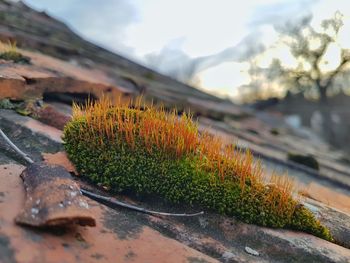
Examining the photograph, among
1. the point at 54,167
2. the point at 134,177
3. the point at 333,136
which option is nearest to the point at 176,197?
the point at 134,177

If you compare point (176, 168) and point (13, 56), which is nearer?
point (176, 168)

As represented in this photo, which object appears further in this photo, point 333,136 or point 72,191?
point 333,136

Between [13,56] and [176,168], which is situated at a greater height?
[13,56]

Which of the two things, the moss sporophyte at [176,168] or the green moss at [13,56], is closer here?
the moss sporophyte at [176,168]

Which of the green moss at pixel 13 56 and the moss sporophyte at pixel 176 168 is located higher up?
the green moss at pixel 13 56

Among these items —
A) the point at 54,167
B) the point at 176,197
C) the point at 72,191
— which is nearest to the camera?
the point at 72,191

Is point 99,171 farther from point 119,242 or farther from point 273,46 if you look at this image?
point 273,46

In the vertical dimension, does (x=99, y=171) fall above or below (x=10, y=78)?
below

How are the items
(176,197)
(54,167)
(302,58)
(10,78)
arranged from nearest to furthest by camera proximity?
(54,167) → (176,197) → (10,78) → (302,58)
